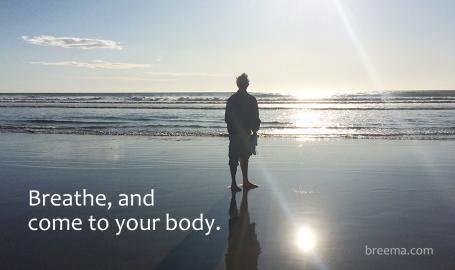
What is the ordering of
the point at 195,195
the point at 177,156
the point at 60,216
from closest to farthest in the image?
the point at 60,216, the point at 195,195, the point at 177,156

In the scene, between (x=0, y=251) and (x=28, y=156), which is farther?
(x=28, y=156)

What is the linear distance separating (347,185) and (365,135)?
10.1 meters

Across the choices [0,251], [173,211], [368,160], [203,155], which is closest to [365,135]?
[368,160]

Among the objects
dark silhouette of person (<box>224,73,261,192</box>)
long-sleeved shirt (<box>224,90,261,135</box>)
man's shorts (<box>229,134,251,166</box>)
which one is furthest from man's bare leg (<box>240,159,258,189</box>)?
long-sleeved shirt (<box>224,90,261,135</box>)

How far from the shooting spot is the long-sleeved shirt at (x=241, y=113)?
8.41 metres

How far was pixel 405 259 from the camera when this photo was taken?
4867 millimetres

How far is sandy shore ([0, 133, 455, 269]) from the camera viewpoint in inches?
194

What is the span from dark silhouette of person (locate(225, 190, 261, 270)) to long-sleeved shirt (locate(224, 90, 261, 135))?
6.15 ft

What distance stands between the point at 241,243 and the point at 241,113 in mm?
3409

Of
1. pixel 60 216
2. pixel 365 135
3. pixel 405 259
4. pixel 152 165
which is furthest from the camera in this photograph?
pixel 365 135

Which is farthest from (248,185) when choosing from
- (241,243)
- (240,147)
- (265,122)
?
(265,122)

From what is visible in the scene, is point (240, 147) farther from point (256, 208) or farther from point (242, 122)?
point (256, 208)

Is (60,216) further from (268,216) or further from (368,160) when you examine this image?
(368,160)

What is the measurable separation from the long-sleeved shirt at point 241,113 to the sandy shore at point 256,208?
1.10 meters
